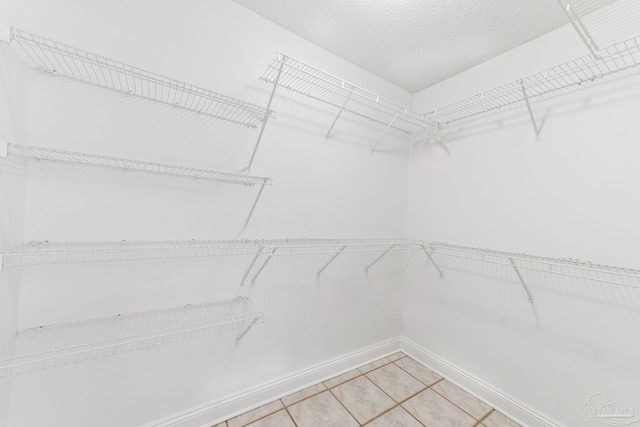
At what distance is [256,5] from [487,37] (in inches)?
57.5

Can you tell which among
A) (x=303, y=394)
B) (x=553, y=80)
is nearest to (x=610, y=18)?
(x=553, y=80)

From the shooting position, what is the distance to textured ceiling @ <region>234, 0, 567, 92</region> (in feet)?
4.49

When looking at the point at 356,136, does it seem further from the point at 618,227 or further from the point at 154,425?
the point at 154,425

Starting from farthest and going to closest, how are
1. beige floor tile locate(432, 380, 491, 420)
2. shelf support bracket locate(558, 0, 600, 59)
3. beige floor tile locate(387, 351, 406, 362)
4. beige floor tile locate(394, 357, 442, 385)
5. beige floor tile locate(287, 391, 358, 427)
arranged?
beige floor tile locate(387, 351, 406, 362)
beige floor tile locate(394, 357, 442, 385)
beige floor tile locate(432, 380, 491, 420)
beige floor tile locate(287, 391, 358, 427)
shelf support bracket locate(558, 0, 600, 59)

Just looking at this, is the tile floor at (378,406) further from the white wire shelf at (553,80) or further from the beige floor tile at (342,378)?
the white wire shelf at (553,80)

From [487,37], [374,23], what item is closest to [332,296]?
[374,23]

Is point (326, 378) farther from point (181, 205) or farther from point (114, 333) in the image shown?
point (181, 205)

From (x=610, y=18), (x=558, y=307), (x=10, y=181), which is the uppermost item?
(x=610, y=18)

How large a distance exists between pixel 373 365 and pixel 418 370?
360 millimetres

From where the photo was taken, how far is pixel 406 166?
2.33m

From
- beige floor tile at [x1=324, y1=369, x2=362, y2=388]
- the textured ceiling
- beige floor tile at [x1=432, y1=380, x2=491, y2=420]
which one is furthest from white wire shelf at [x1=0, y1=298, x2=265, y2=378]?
the textured ceiling

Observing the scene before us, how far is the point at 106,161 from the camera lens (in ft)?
3.64

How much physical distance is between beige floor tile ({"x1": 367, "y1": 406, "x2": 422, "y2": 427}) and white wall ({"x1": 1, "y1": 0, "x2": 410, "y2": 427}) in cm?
52

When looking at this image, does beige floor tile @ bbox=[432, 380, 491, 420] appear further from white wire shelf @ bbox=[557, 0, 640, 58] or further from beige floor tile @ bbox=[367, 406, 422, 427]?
white wire shelf @ bbox=[557, 0, 640, 58]
